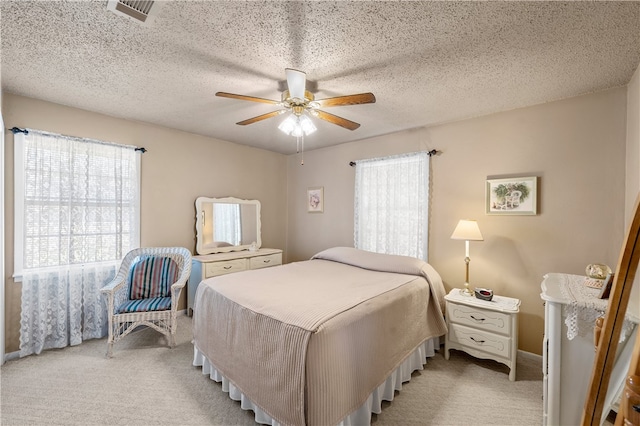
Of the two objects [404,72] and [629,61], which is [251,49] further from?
[629,61]

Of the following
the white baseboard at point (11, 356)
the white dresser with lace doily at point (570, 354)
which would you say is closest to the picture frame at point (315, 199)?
the white dresser with lace doily at point (570, 354)

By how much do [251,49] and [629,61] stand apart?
2.58m

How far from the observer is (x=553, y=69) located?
1982 mm

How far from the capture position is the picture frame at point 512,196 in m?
2.59

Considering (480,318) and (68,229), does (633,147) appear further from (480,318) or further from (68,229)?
(68,229)

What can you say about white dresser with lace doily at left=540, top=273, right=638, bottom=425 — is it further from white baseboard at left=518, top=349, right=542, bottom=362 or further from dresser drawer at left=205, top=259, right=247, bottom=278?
dresser drawer at left=205, top=259, right=247, bottom=278

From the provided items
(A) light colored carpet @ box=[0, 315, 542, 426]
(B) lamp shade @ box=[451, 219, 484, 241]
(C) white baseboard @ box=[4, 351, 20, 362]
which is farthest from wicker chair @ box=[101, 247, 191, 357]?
(B) lamp shade @ box=[451, 219, 484, 241]

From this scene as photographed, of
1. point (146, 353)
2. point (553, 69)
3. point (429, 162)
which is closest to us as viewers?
point (553, 69)

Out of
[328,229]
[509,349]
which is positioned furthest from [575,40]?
[328,229]

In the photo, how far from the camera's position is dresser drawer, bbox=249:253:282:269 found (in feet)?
12.8

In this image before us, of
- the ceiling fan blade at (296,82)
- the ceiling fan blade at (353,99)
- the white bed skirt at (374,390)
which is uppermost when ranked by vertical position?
the ceiling fan blade at (296,82)

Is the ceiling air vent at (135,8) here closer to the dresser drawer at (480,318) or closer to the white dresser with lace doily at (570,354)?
the white dresser with lace doily at (570,354)

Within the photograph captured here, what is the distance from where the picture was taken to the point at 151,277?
3021 mm

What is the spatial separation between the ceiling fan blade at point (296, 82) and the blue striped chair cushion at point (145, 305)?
7.87 feet
